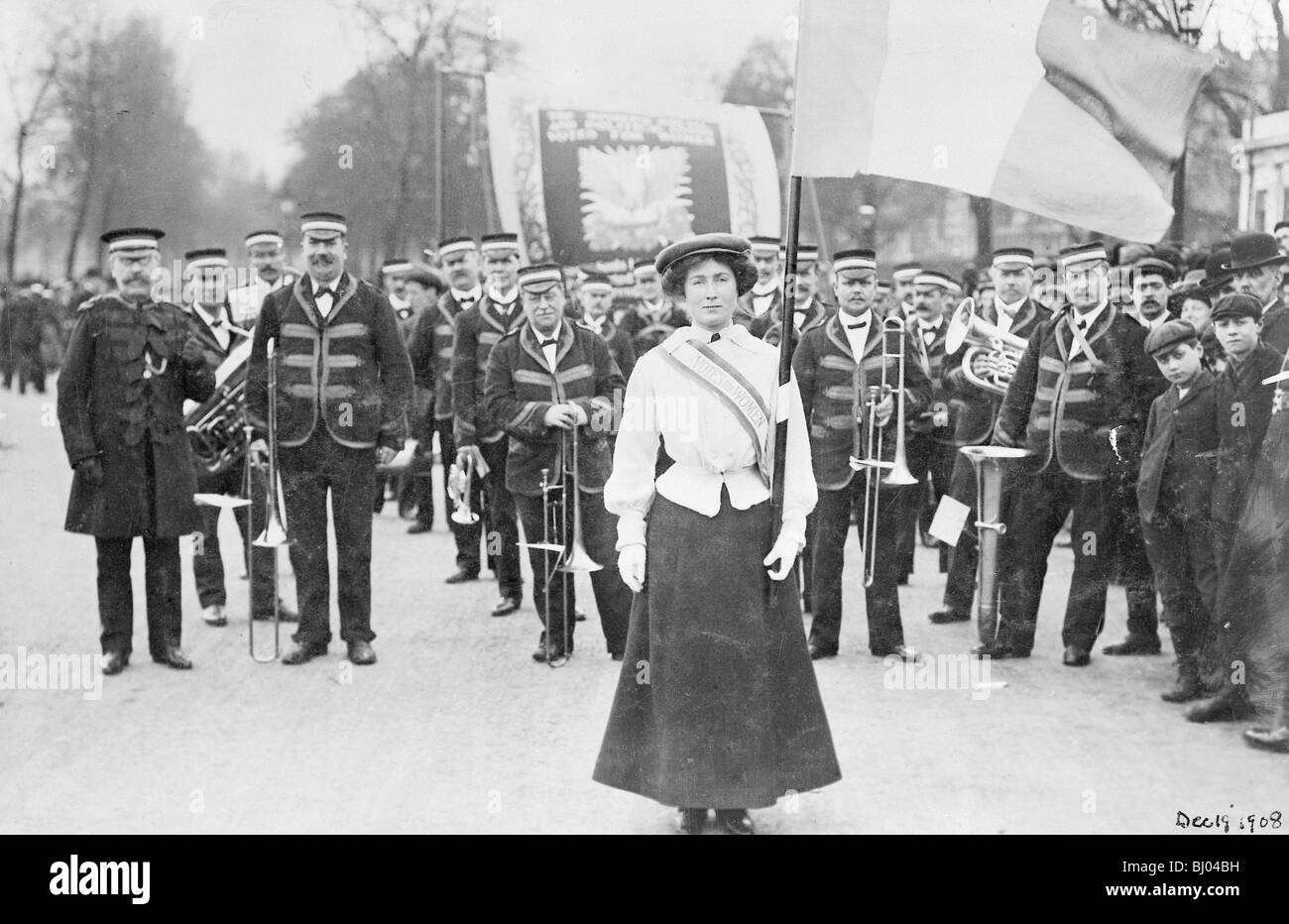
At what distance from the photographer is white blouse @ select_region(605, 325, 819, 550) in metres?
5.00

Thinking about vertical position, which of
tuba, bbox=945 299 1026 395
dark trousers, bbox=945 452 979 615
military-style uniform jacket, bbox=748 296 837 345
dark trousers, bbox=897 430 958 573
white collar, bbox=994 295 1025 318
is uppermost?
white collar, bbox=994 295 1025 318

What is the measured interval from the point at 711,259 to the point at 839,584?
3.34 metres

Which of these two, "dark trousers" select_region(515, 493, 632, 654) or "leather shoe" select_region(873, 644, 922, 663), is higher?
"dark trousers" select_region(515, 493, 632, 654)

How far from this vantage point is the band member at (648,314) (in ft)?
38.2

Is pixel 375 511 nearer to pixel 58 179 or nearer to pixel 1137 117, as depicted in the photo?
pixel 58 179

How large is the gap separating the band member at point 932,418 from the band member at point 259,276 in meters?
4.11

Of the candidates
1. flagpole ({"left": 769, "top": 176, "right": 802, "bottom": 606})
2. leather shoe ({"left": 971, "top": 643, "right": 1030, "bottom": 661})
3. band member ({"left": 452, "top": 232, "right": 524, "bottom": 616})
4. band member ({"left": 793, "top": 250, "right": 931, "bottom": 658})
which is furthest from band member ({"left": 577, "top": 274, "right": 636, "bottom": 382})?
flagpole ({"left": 769, "top": 176, "right": 802, "bottom": 606})

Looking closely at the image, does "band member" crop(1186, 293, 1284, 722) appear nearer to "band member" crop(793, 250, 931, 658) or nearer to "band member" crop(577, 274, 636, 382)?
"band member" crop(793, 250, 931, 658)

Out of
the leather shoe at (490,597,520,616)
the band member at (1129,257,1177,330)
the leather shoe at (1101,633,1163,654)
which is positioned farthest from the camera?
the leather shoe at (490,597,520,616)

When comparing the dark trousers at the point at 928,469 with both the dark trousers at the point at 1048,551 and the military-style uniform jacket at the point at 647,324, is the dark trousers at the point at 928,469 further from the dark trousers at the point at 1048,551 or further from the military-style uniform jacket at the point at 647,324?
the military-style uniform jacket at the point at 647,324

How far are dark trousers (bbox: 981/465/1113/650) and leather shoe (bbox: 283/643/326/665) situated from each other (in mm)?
3682

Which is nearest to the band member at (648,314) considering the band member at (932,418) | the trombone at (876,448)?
the band member at (932,418)

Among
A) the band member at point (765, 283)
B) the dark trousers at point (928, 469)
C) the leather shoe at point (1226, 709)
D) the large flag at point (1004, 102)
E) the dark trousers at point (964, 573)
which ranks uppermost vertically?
the large flag at point (1004, 102)
